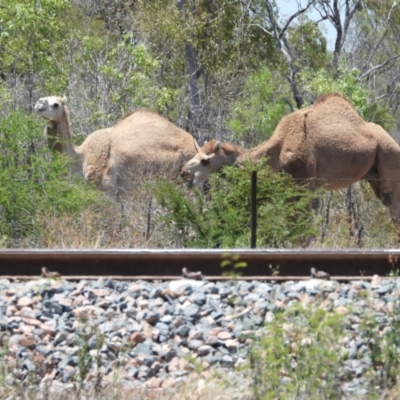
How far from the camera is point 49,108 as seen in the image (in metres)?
16.0

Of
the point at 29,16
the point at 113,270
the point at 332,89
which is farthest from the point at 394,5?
the point at 113,270

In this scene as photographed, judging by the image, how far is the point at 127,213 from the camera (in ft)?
46.0

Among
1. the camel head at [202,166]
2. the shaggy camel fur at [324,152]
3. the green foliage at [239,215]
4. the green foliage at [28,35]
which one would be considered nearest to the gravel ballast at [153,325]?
the green foliage at [239,215]

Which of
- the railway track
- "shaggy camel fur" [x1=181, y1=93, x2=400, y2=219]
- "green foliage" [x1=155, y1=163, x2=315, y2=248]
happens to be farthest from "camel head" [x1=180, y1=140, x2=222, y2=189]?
the railway track

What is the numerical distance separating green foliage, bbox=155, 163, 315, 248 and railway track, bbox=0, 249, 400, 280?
8.36 feet

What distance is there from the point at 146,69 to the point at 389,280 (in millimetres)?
12907

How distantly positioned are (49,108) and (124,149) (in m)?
1.28

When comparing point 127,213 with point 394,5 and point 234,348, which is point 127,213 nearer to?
point 234,348

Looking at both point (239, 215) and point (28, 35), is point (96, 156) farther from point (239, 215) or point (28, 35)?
point (239, 215)

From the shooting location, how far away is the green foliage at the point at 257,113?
20625 millimetres

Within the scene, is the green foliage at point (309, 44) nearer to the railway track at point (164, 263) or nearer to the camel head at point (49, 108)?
A: the camel head at point (49, 108)

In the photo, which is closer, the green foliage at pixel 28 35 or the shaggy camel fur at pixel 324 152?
the shaggy camel fur at pixel 324 152

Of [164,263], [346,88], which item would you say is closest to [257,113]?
[346,88]

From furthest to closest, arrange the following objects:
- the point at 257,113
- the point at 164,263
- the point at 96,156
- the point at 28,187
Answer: the point at 257,113, the point at 96,156, the point at 28,187, the point at 164,263
